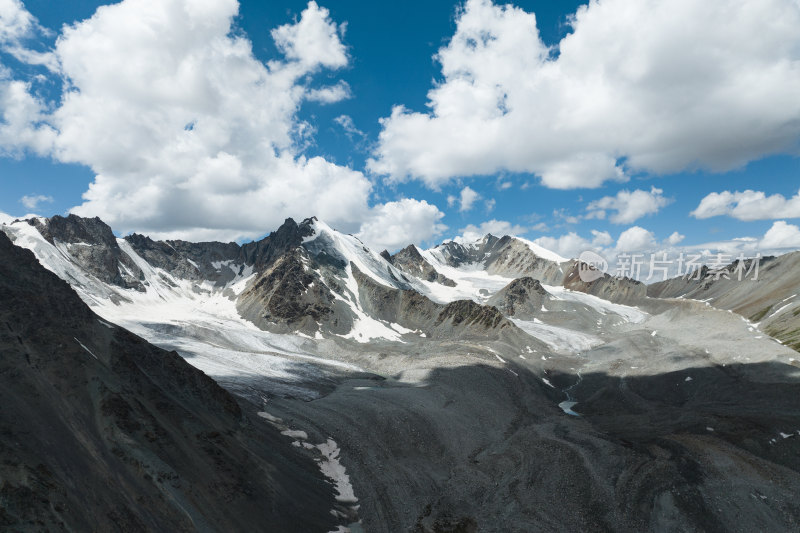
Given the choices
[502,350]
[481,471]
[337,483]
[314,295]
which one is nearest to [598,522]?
[481,471]

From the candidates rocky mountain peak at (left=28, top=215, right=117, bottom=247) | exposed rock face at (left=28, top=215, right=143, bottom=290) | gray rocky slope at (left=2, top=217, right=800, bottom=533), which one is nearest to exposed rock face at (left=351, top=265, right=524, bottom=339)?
gray rocky slope at (left=2, top=217, right=800, bottom=533)

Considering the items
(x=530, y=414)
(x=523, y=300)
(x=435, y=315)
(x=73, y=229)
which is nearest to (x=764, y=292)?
(x=523, y=300)

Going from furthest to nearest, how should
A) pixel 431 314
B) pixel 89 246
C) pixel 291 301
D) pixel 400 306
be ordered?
pixel 89 246 → pixel 400 306 → pixel 431 314 → pixel 291 301

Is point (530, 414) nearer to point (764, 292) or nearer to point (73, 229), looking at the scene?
point (764, 292)

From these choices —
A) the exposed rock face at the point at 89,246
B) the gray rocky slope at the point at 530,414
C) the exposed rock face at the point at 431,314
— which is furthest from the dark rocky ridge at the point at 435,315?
the exposed rock face at the point at 89,246

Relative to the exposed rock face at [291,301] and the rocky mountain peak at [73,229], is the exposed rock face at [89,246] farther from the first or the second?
the exposed rock face at [291,301]

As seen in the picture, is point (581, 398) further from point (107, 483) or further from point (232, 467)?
point (107, 483)

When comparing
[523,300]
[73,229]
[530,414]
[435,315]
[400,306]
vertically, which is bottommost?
[530,414]

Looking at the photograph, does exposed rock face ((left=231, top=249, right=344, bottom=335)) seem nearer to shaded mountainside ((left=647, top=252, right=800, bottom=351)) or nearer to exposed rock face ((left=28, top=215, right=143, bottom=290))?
exposed rock face ((left=28, top=215, right=143, bottom=290))
